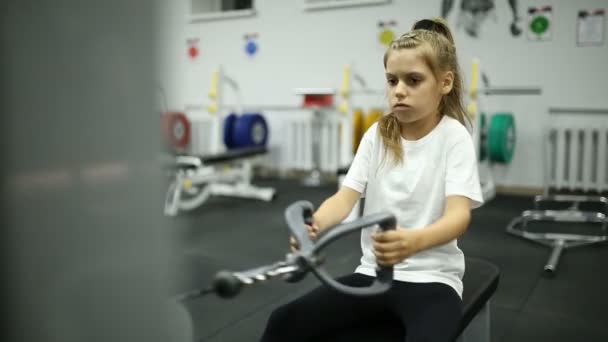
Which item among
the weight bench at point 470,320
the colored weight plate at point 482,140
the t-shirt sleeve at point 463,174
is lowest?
the weight bench at point 470,320

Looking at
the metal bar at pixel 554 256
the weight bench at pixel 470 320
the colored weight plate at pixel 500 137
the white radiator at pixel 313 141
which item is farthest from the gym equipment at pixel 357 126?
the weight bench at pixel 470 320

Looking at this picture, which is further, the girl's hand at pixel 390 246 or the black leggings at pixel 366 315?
the black leggings at pixel 366 315

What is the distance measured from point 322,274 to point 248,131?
4.02 meters

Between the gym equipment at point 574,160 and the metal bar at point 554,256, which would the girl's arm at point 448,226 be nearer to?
the metal bar at point 554,256

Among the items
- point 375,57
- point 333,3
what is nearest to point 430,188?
point 375,57

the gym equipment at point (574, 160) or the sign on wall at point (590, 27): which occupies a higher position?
the sign on wall at point (590, 27)

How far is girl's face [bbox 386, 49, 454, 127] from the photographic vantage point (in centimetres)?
96

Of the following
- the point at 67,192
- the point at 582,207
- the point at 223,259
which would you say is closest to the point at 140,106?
the point at 67,192

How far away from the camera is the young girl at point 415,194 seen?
3.08 feet

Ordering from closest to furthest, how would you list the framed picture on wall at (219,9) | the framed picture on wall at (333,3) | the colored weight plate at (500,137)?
the colored weight plate at (500,137) < the framed picture on wall at (333,3) < the framed picture on wall at (219,9)

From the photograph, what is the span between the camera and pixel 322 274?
2.25ft

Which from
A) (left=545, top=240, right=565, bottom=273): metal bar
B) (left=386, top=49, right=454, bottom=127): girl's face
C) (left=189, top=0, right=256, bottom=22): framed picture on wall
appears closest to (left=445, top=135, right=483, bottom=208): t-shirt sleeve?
(left=386, top=49, right=454, bottom=127): girl's face

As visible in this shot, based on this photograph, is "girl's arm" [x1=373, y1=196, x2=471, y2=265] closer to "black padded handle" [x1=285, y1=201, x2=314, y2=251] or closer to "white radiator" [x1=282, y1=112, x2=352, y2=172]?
"black padded handle" [x1=285, y1=201, x2=314, y2=251]

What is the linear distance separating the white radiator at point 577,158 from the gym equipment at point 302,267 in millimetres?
3650
